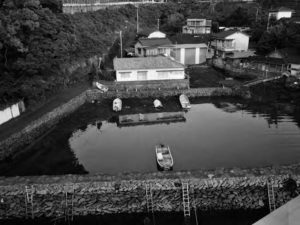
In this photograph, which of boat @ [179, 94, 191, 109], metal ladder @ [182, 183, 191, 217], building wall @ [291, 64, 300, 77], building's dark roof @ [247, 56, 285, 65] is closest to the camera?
metal ladder @ [182, 183, 191, 217]

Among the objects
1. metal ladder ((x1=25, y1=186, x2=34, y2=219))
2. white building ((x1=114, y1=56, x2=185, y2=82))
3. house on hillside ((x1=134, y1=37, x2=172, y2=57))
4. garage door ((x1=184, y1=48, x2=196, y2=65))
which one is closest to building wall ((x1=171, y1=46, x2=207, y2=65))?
garage door ((x1=184, y1=48, x2=196, y2=65))

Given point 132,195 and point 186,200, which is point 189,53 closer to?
point 186,200

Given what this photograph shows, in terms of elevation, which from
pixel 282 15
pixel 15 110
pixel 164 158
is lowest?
pixel 164 158

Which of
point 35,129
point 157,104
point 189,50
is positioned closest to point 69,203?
point 35,129

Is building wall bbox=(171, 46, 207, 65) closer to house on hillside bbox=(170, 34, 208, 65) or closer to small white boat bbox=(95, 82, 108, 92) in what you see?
house on hillside bbox=(170, 34, 208, 65)

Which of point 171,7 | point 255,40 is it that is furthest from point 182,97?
point 171,7

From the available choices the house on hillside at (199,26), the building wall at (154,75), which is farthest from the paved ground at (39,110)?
the house on hillside at (199,26)
